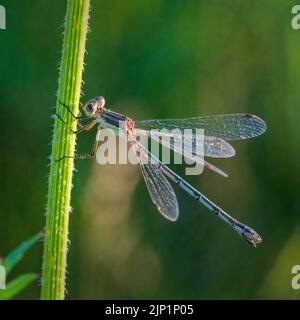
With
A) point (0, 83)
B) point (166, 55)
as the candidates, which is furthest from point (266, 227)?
point (0, 83)

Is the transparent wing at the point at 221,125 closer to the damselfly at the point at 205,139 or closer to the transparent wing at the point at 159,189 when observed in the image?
the damselfly at the point at 205,139

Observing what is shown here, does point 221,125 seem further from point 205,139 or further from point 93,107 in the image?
point 93,107

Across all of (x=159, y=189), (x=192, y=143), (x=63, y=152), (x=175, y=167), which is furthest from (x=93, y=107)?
(x=175, y=167)

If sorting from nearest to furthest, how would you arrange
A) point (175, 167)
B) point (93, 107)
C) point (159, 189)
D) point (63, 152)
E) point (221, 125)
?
point (63, 152) < point (93, 107) < point (159, 189) < point (221, 125) < point (175, 167)

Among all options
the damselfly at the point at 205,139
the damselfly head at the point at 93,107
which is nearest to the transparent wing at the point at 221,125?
the damselfly at the point at 205,139
